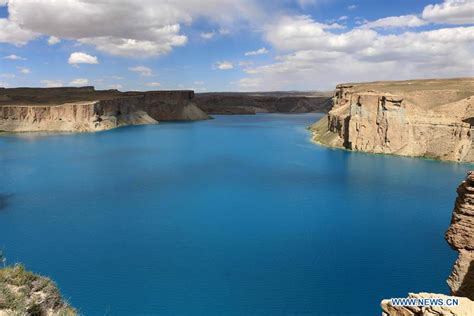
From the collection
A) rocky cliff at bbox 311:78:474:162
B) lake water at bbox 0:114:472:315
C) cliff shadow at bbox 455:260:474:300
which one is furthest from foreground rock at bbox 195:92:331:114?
cliff shadow at bbox 455:260:474:300

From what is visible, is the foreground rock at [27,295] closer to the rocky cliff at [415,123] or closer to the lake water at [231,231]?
the lake water at [231,231]

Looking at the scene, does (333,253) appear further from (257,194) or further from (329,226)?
(257,194)

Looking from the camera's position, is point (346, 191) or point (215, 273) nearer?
point (215, 273)

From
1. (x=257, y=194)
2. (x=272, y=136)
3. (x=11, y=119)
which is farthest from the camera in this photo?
(x=11, y=119)

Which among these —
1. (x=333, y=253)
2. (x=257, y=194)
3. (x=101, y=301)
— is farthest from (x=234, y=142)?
(x=101, y=301)

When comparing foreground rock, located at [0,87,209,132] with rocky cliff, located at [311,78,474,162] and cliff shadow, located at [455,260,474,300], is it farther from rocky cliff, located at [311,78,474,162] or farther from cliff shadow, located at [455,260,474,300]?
cliff shadow, located at [455,260,474,300]

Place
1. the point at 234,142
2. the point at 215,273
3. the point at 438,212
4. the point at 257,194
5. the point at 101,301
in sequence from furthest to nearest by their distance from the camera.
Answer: the point at 234,142 < the point at 257,194 < the point at 438,212 < the point at 215,273 < the point at 101,301

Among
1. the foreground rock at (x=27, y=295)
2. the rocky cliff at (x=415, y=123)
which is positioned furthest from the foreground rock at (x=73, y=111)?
the foreground rock at (x=27, y=295)

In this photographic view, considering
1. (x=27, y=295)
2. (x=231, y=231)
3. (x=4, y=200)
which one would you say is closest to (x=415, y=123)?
(x=231, y=231)
